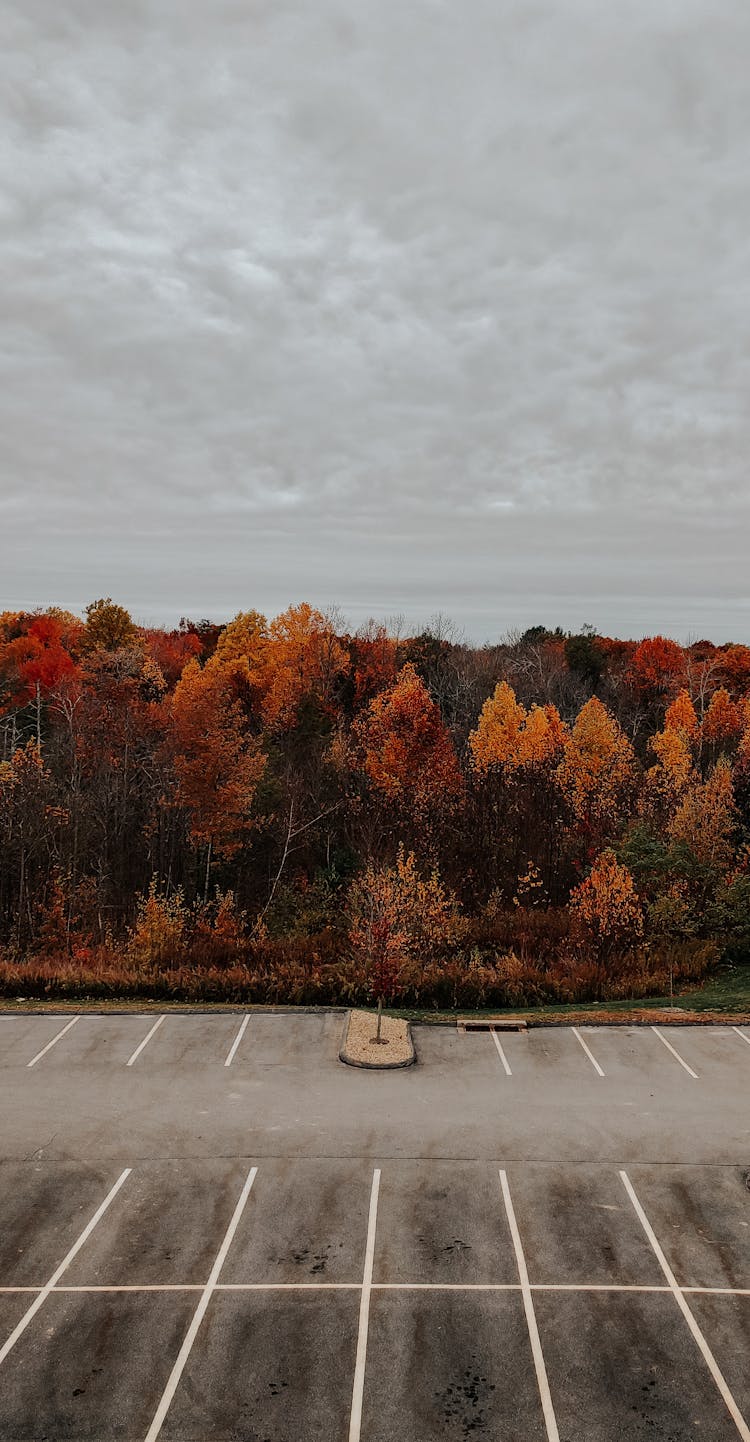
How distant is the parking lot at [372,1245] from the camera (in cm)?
1266

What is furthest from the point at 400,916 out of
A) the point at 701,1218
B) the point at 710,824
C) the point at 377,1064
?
the point at 701,1218

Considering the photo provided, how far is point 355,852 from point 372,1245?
105 ft

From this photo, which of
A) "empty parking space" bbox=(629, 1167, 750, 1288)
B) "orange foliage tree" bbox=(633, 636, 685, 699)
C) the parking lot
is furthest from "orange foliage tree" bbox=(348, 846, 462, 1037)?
"orange foliage tree" bbox=(633, 636, 685, 699)

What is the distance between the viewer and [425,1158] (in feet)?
61.4

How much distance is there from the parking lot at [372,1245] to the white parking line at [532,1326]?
1.4 inches

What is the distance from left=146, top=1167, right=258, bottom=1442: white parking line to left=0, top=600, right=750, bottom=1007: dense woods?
941 centimetres

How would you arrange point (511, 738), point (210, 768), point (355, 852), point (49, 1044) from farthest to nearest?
point (511, 738) < point (355, 852) < point (210, 768) < point (49, 1044)

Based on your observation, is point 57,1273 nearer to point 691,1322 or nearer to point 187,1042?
point 187,1042

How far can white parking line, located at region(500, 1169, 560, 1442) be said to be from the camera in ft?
40.6

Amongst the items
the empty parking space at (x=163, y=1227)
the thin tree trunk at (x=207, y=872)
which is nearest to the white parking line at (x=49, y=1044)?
the empty parking space at (x=163, y=1227)


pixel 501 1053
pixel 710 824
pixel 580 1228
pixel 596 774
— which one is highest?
pixel 596 774

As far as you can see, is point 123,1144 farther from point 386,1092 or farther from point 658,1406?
point 658,1406

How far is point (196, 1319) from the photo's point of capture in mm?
14141

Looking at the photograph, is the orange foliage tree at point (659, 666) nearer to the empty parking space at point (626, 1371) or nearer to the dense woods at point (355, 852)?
the dense woods at point (355, 852)
